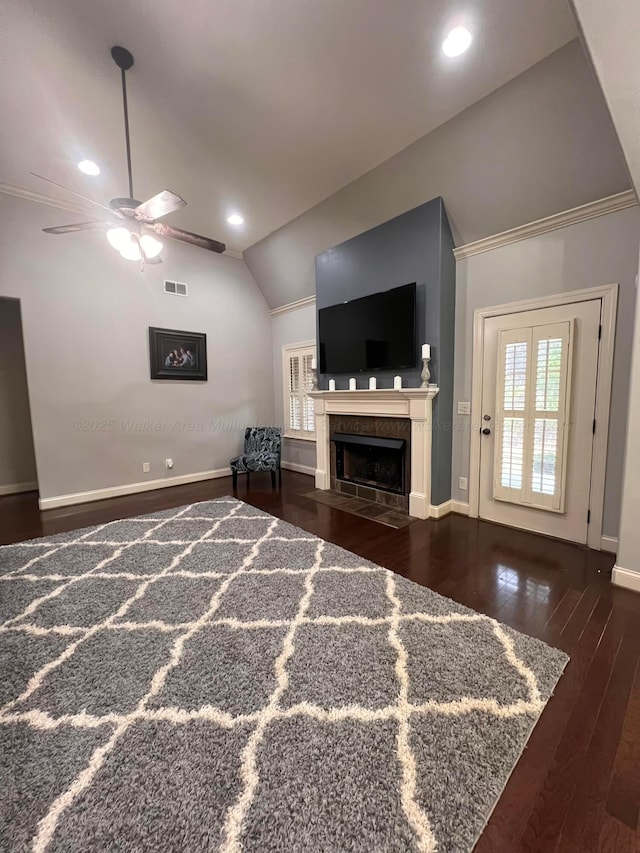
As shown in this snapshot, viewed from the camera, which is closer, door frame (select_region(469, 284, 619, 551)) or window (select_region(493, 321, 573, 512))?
door frame (select_region(469, 284, 619, 551))

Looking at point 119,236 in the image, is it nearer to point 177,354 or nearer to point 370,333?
point 177,354

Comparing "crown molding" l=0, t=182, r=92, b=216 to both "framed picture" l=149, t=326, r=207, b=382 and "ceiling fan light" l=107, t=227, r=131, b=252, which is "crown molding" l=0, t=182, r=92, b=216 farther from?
"ceiling fan light" l=107, t=227, r=131, b=252

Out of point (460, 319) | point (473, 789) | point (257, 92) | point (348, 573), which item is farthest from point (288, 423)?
point (473, 789)

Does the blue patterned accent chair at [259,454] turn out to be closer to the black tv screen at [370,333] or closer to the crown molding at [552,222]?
the black tv screen at [370,333]

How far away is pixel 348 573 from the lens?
2.44 m

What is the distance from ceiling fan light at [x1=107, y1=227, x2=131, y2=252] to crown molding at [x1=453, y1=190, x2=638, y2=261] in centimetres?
294

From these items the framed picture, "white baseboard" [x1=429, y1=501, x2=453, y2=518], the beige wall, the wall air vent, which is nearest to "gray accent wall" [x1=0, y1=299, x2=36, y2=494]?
the framed picture

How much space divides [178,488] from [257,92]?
427 centimetres

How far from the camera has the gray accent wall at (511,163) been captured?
220 cm

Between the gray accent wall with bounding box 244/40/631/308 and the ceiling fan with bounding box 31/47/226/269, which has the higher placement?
the gray accent wall with bounding box 244/40/631/308

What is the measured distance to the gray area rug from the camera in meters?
1.02

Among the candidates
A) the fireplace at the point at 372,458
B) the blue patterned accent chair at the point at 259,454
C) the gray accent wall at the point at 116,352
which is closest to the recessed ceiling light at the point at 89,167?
the gray accent wall at the point at 116,352

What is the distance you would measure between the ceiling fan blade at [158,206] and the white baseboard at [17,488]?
172 inches

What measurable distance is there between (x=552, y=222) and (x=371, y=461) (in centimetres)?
290
